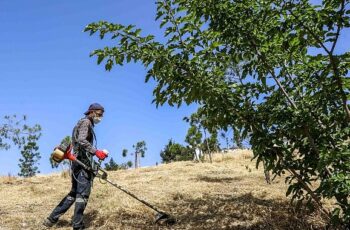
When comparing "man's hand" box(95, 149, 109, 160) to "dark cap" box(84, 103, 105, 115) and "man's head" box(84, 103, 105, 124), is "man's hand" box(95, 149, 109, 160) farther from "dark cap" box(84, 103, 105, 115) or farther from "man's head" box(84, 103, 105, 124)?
"dark cap" box(84, 103, 105, 115)

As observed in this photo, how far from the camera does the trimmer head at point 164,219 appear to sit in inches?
289

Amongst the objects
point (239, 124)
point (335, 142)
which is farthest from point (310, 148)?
point (239, 124)

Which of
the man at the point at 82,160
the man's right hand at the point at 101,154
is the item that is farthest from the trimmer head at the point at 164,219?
the man's right hand at the point at 101,154

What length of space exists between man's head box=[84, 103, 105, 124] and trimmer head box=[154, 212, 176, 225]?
203 cm

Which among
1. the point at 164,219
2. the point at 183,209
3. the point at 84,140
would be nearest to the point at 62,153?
the point at 84,140

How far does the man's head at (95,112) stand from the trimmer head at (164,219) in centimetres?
203

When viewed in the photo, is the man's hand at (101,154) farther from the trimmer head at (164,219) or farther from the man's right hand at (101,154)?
the trimmer head at (164,219)

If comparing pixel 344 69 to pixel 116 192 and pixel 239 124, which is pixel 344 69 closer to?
pixel 239 124

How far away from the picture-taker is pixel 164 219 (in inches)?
290

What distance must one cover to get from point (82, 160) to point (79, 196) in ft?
2.16

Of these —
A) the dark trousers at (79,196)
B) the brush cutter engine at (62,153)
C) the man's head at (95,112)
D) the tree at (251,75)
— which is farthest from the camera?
the man's head at (95,112)

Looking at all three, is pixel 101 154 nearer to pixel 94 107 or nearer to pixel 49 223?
pixel 94 107

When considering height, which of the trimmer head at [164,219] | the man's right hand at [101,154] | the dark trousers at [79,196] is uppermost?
the man's right hand at [101,154]

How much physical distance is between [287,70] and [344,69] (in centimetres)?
70
